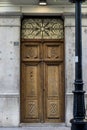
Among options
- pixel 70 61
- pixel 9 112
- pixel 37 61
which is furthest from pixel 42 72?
pixel 9 112

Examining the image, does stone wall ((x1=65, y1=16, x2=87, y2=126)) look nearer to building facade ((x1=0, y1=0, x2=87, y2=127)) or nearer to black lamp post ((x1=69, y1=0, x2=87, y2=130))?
building facade ((x1=0, y1=0, x2=87, y2=127))

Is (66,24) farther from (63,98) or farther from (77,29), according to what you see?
(77,29)

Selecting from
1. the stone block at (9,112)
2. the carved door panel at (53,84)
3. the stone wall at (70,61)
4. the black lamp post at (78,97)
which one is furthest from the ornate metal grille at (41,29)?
the black lamp post at (78,97)

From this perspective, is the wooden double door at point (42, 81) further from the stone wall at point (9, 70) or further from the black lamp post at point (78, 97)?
the black lamp post at point (78, 97)

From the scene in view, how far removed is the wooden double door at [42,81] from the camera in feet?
48.6

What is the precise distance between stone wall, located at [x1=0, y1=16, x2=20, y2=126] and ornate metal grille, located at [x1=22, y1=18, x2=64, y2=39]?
0.57m

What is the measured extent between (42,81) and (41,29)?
194 centimetres

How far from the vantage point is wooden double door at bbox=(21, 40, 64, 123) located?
48.6 feet

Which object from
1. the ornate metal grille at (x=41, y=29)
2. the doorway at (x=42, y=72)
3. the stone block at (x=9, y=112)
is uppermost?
the ornate metal grille at (x=41, y=29)

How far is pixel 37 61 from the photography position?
48.9 ft

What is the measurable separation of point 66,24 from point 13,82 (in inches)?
112

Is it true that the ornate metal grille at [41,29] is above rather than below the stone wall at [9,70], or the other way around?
above

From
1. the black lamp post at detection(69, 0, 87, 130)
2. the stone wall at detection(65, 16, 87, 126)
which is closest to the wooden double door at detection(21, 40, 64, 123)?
the stone wall at detection(65, 16, 87, 126)

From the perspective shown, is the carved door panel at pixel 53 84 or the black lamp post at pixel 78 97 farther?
the carved door panel at pixel 53 84
